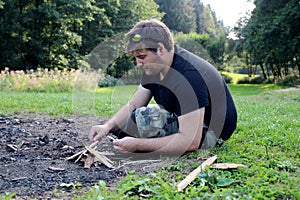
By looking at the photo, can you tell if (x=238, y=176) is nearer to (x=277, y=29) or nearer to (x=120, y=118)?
(x=120, y=118)

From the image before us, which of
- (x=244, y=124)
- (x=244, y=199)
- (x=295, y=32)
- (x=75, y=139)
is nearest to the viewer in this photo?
(x=244, y=199)

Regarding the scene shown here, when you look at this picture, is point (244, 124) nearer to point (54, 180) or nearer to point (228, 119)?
point (228, 119)

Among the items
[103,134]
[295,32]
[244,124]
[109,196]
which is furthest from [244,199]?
[295,32]

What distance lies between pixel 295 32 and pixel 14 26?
49.4 ft

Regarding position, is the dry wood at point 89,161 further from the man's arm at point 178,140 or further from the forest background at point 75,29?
the forest background at point 75,29

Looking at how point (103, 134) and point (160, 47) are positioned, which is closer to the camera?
point (160, 47)

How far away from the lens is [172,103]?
2.72m

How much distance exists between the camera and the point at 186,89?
8.21 feet

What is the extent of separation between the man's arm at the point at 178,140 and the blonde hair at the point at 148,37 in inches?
21.8

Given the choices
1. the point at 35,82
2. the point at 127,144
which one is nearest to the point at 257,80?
the point at 35,82

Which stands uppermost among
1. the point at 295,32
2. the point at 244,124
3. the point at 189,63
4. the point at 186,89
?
the point at 295,32

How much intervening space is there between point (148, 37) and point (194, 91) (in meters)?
0.51

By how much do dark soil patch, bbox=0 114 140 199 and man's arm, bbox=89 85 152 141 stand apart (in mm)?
202

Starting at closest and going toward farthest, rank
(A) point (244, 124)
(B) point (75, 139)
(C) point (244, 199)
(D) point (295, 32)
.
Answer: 1. (C) point (244, 199)
2. (B) point (75, 139)
3. (A) point (244, 124)
4. (D) point (295, 32)
